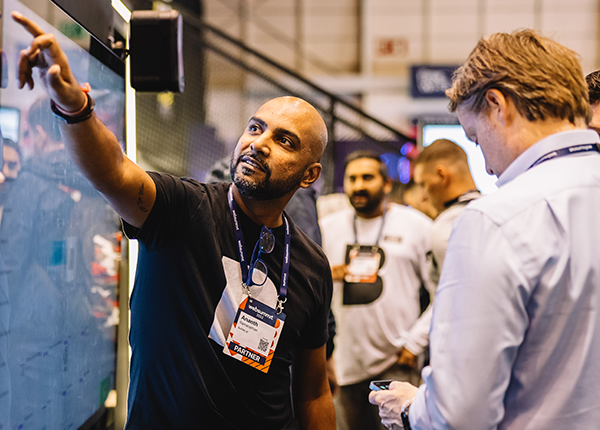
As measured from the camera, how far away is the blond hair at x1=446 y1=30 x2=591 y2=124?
3.28 ft

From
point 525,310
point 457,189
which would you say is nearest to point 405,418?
point 525,310

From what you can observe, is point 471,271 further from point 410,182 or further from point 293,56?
point 293,56

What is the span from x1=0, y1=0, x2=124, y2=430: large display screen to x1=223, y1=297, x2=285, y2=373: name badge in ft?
1.74

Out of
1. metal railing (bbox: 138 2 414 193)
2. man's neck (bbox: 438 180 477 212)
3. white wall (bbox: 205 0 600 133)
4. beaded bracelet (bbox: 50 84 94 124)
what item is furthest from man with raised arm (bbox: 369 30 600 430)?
white wall (bbox: 205 0 600 133)

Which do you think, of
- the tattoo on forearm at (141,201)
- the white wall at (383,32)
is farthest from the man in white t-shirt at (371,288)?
the white wall at (383,32)

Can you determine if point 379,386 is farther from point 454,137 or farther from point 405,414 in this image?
point 454,137

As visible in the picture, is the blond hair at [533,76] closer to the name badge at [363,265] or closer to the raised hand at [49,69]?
the raised hand at [49,69]

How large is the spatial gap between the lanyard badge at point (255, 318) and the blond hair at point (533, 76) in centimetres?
77

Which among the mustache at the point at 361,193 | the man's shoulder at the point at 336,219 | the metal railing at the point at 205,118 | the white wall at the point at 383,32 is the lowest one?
the man's shoulder at the point at 336,219

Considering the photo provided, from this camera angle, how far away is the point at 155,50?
4.98ft

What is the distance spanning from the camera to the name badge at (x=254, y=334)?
1379mm

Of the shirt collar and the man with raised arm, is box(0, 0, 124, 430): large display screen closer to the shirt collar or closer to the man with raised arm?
the man with raised arm

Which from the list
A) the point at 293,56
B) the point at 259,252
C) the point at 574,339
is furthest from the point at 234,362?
the point at 293,56

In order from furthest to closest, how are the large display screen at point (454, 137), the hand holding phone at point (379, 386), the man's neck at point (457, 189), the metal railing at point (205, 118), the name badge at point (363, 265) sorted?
the large display screen at point (454, 137) → the metal railing at point (205, 118) → the name badge at point (363, 265) → the man's neck at point (457, 189) → the hand holding phone at point (379, 386)
